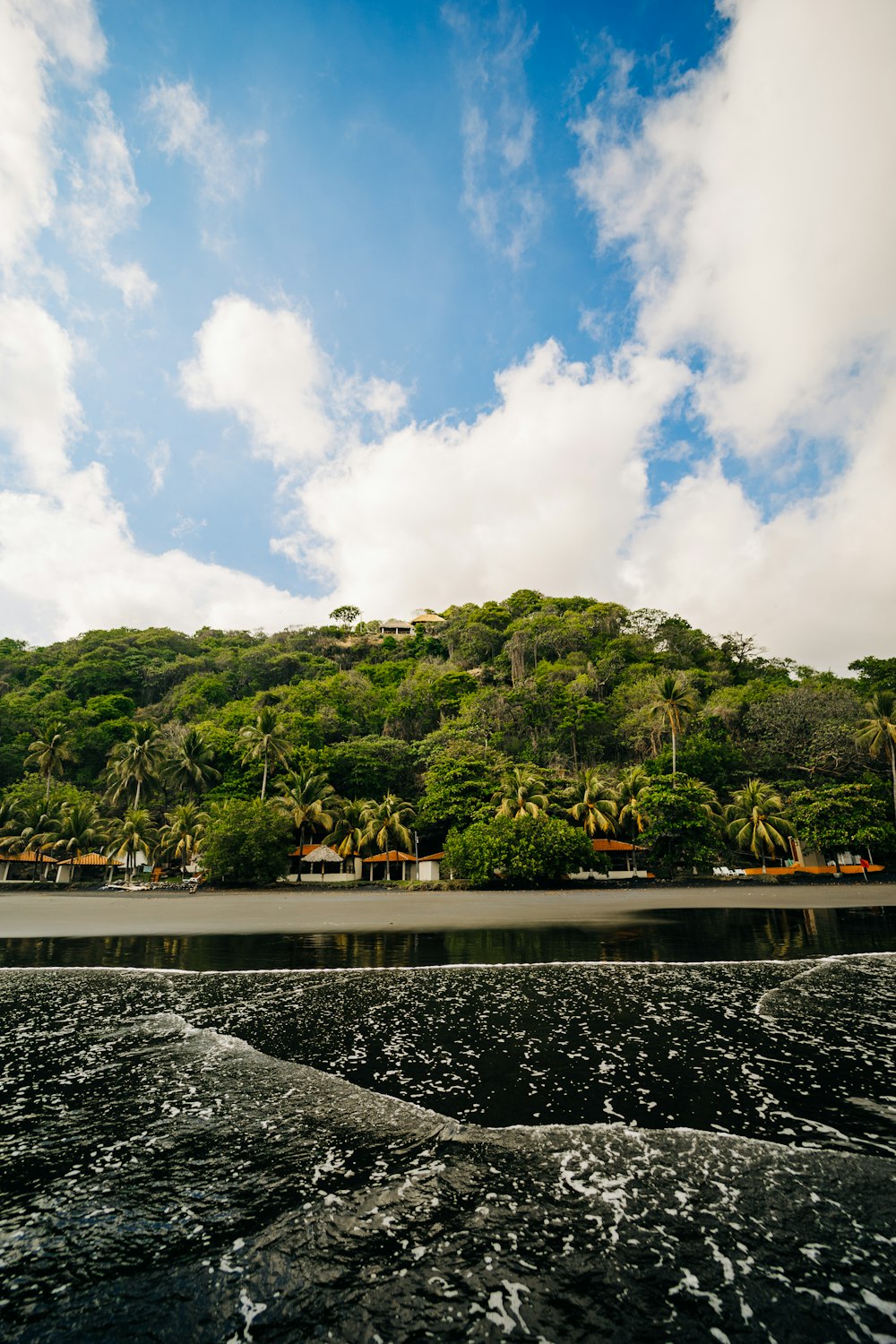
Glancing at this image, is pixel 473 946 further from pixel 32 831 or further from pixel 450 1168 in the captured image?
pixel 32 831

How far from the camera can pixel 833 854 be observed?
149 feet

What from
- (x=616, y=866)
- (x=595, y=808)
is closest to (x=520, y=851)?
(x=595, y=808)

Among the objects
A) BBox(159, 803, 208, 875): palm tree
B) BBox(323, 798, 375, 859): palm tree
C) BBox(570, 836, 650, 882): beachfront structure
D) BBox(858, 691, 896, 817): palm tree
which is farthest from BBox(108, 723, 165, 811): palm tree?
BBox(858, 691, 896, 817): palm tree

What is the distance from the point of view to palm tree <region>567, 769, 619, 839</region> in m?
42.8

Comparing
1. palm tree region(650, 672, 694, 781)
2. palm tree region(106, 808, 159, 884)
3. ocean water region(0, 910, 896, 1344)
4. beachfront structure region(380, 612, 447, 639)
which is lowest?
ocean water region(0, 910, 896, 1344)

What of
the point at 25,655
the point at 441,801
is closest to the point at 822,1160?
the point at 441,801

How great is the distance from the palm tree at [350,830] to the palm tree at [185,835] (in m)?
9.02

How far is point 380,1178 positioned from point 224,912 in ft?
81.5

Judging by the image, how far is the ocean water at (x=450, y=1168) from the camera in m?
3.69

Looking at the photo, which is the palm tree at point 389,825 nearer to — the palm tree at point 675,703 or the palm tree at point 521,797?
the palm tree at point 521,797

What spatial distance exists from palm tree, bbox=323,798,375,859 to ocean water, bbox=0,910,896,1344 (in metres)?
35.3

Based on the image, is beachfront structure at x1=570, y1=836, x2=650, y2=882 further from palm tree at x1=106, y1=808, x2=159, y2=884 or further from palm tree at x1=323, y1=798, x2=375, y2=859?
palm tree at x1=106, y1=808, x2=159, y2=884

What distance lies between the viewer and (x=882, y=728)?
41.5m

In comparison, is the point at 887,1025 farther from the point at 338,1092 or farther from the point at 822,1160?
the point at 338,1092
